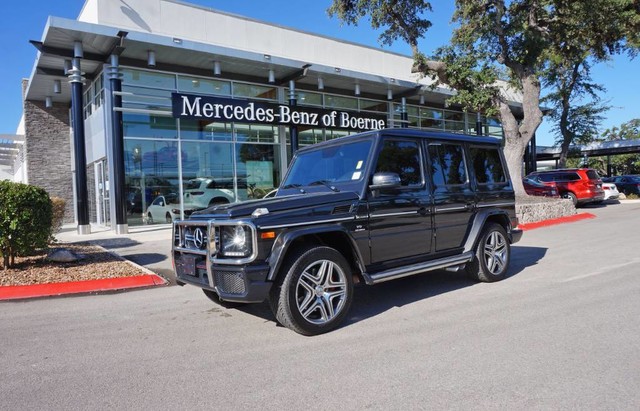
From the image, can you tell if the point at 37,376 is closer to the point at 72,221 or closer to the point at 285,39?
the point at 285,39

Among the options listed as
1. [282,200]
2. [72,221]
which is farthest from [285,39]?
[282,200]

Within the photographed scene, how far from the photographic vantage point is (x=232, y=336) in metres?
4.52

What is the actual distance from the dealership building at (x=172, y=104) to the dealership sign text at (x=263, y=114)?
42 millimetres

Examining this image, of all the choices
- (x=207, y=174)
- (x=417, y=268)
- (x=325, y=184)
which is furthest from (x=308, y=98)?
(x=417, y=268)

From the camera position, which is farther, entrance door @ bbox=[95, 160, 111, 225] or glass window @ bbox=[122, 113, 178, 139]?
entrance door @ bbox=[95, 160, 111, 225]

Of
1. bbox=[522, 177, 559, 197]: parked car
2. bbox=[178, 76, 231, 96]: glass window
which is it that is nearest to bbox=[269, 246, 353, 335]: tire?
bbox=[178, 76, 231, 96]: glass window

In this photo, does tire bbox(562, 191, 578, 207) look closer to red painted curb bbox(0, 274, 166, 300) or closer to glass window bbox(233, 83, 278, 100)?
glass window bbox(233, 83, 278, 100)

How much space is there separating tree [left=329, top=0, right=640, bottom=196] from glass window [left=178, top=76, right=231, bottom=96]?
18.8 feet

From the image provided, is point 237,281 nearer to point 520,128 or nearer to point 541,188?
point 520,128

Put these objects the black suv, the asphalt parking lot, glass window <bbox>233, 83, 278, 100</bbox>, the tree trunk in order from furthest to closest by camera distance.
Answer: glass window <bbox>233, 83, 278, 100</bbox>, the tree trunk, the black suv, the asphalt parking lot

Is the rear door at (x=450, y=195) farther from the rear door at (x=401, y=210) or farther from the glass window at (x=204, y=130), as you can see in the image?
the glass window at (x=204, y=130)

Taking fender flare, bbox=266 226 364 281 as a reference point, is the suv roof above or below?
above

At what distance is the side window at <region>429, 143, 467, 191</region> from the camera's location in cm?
578

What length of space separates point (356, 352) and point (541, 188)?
19957mm
